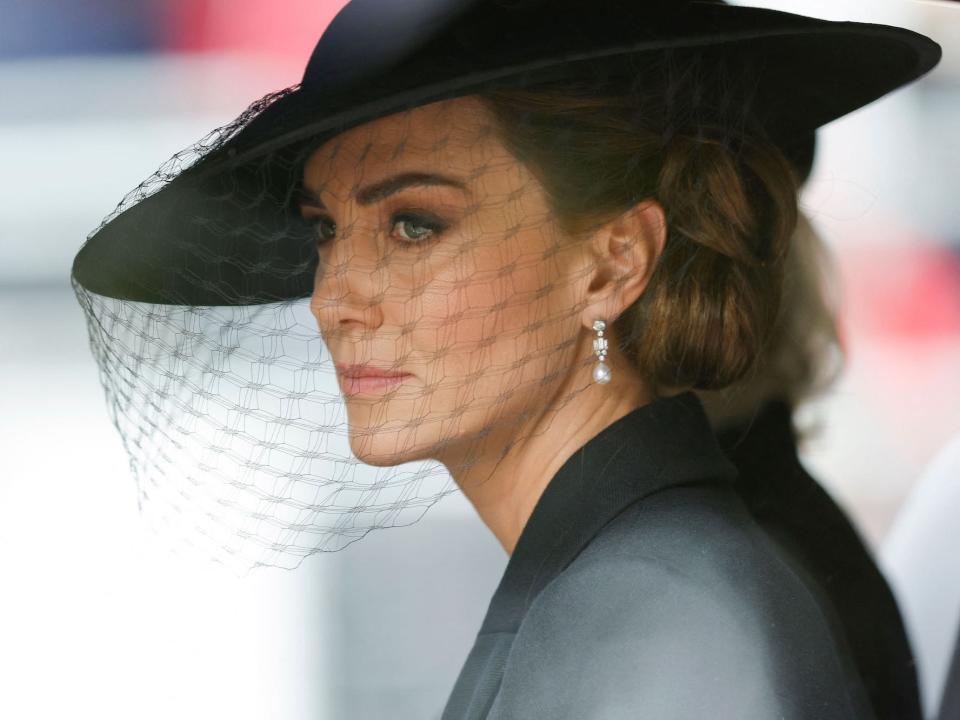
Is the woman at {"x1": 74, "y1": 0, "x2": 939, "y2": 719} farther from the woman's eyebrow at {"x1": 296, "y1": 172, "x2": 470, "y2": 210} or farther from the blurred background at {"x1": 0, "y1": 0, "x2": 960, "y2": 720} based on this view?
the blurred background at {"x1": 0, "y1": 0, "x2": 960, "y2": 720}

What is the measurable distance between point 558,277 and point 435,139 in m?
0.15

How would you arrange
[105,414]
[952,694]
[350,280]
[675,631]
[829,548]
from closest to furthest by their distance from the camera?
[675,631] < [350,280] < [952,694] < [105,414] < [829,548]

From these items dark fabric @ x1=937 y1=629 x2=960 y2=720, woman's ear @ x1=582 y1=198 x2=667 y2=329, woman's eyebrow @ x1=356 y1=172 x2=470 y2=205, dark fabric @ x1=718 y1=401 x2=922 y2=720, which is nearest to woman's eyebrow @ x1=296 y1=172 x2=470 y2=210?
woman's eyebrow @ x1=356 y1=172 x2=470 y2=205

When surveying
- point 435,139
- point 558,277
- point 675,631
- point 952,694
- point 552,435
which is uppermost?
point 435,139

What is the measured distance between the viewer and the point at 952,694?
3.23 feet

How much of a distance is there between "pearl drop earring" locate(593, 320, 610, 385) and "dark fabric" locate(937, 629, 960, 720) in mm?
459

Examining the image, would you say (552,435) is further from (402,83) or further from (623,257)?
(402,83)

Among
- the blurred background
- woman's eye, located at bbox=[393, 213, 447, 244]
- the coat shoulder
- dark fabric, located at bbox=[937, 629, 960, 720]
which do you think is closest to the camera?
the coat shoulder

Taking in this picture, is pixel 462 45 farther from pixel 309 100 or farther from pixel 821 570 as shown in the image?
pixel 821 570

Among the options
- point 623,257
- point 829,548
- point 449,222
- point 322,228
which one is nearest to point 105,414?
point 322,228

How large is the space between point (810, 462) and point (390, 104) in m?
0.79

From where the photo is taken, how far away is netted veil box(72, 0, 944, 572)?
82cm

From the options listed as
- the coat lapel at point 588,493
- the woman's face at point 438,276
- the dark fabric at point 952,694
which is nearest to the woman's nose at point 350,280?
the woman's face at point 438,276

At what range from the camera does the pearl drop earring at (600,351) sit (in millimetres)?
893
